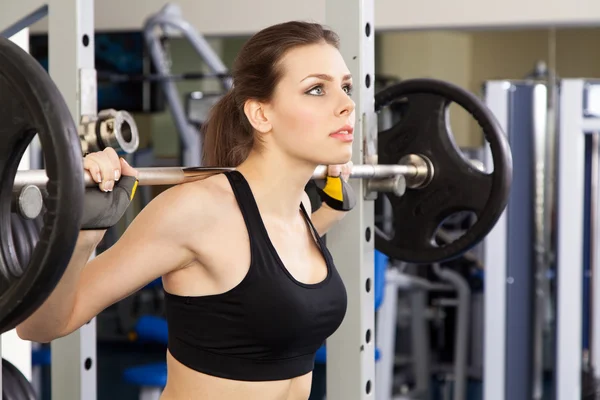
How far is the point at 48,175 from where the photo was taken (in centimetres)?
93

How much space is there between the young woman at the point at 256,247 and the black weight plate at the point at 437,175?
46 cm

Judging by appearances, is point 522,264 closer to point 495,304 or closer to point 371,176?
point 495,304

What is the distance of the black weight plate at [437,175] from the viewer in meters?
1.88

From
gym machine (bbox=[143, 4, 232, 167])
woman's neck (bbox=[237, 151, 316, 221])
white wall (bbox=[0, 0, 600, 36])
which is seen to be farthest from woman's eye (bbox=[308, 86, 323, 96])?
gym machine (bbox=[143, 4, 232, 167])

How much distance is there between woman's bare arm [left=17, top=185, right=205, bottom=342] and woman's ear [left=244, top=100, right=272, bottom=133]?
0.53 ft

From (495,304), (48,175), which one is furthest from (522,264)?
(48,175)

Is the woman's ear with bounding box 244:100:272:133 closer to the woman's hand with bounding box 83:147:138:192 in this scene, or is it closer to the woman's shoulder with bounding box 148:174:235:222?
the woman's shoulder with bounding box 148:174:235:222

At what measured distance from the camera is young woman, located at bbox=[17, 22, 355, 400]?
135 cm

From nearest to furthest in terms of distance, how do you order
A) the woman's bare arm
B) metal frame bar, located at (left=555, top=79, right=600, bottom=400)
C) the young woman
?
1. the woman's bare arm
2. the young woman
3. metal frame bar, located at (left=555, top=79, right=600, bottom=400)

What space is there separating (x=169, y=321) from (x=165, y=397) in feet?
0.42

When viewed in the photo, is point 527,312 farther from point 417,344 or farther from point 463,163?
point 463,163

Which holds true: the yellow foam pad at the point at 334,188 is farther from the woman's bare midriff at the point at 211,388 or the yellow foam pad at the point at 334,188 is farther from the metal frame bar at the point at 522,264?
the metal frame bar at the point at 522,264

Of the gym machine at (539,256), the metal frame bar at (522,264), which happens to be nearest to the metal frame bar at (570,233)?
the gym machine at (539,256)

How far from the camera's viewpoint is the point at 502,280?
3225mm
